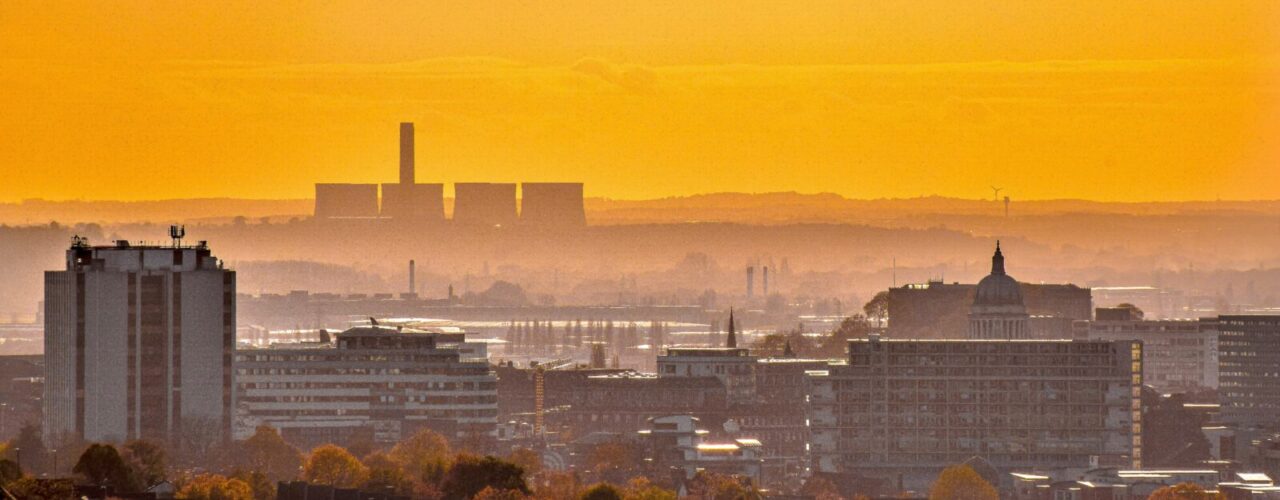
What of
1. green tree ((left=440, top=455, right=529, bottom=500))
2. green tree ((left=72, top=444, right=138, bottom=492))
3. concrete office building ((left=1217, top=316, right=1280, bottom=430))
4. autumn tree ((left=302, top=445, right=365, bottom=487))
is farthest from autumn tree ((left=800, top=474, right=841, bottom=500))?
concrete office building ((left=1217, top=316, right=1280, bottom=430))

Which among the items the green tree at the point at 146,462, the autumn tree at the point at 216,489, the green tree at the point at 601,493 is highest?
the green tree at the point at 146,462

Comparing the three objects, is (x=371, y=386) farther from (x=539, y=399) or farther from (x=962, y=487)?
(x=962, y=487)

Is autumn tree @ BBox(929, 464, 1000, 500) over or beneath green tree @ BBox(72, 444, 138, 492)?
beneath

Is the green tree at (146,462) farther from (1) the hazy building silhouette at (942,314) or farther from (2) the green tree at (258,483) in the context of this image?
(1) the hazy building silhouette at (942,314)

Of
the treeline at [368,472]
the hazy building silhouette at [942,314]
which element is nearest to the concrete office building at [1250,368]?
the hazy building silhouette at [942,314]

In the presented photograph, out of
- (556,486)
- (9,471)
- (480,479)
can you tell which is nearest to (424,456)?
(556,486)

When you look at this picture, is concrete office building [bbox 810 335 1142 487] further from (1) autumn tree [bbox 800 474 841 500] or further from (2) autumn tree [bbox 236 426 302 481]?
(2) autumn tree [bbox 236 426 302 481]
